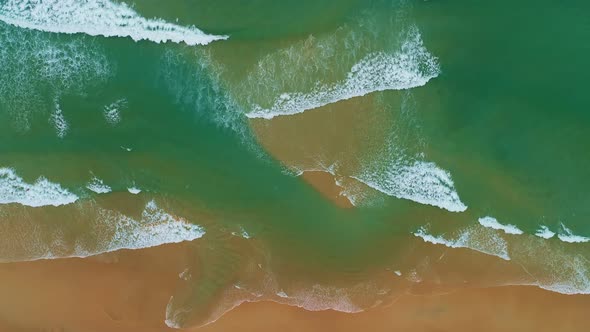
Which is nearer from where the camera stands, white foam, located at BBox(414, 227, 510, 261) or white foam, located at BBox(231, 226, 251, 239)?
white foam, located at BBox(414, 227, 510, 261)

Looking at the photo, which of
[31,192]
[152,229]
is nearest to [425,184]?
[152,229]

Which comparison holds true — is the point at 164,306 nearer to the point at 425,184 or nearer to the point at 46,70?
the point at 46,70

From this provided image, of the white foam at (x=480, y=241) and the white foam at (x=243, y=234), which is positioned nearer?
the white foam at (x=480, y=241)

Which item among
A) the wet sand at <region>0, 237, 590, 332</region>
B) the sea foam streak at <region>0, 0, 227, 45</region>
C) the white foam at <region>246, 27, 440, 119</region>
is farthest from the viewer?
the wet sand at <region>0, 237, 590, 332</region>

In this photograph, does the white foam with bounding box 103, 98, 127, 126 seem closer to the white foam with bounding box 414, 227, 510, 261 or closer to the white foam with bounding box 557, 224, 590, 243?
the white foam with bounding box 414, 227, 510, 261

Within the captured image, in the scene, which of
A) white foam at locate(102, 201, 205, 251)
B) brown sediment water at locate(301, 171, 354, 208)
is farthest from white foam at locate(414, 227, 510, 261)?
white foam at locate(102, 201, 205, 251)

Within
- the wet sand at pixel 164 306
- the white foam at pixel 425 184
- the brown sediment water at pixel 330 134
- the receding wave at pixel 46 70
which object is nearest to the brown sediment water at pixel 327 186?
the brown sediment water at pixel 330 134

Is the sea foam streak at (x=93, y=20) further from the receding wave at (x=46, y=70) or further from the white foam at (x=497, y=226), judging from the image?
the white foam at (x=497, y=226)
